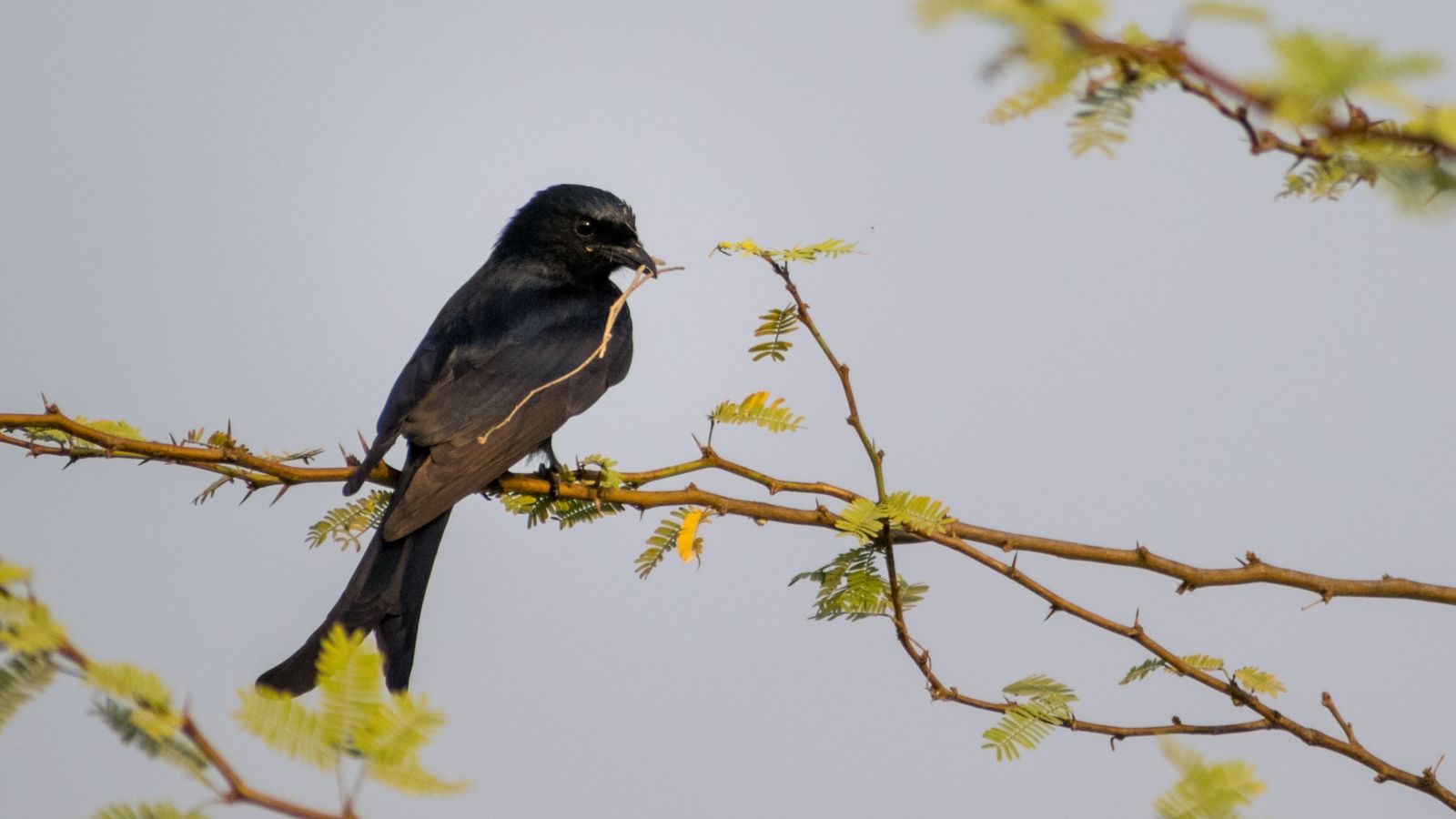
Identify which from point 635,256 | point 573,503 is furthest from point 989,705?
point 635,256

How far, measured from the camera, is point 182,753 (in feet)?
3.84

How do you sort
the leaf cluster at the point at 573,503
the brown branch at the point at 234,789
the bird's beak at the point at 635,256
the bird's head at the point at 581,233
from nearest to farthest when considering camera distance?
the brown branch at the point at 234,789 → the leaf cluster at the point at 573,503 → the bird's beak at the point at 635,256 → the bird's head at the point at 581,233

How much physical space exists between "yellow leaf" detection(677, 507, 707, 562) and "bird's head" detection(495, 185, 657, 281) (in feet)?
7.07

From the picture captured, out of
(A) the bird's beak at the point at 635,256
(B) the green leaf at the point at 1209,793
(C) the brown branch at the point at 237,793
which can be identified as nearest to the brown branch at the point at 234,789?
(C) the brown branch at the point at 237,793

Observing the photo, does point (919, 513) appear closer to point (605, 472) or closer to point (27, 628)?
point (605, 472)

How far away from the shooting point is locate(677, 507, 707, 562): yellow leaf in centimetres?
281

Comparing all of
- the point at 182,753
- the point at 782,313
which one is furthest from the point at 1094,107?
the point at 782,313

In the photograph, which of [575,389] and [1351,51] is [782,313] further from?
[1351,51]

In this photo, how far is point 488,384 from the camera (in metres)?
4.05

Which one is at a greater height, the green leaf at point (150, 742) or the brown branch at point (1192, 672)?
the brown branch at point (1192, 672)

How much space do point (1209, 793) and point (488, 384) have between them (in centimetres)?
307

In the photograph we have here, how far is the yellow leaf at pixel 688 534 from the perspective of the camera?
2811 millimetres

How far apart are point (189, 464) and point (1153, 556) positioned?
1.96 metres

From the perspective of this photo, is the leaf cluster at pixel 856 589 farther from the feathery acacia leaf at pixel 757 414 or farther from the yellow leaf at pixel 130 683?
the yellow leaf at pixel 130 683
